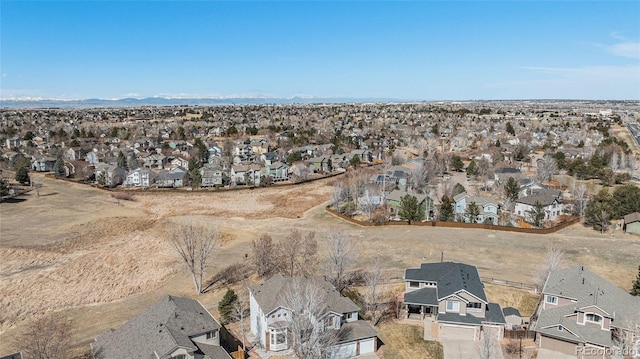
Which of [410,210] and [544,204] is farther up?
[544,204]

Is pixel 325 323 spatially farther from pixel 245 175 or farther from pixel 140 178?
pixel 140 178

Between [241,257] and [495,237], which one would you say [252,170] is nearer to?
[241,257]

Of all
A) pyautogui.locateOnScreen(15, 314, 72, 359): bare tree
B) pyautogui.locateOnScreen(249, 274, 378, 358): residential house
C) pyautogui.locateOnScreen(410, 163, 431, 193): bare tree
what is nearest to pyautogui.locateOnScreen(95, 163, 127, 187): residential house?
pyautogui.locateOnScreen(410, 163, 431, 193): bare tree

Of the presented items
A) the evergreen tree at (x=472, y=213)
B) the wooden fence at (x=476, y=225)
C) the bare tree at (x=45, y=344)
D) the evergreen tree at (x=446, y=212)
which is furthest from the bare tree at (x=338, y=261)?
the evergreen tree at (x=472, y=213)

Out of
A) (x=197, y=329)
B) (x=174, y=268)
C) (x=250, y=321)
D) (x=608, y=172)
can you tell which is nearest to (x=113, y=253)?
(x=174, y=268)

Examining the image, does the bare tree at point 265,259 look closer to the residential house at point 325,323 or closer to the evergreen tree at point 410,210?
the residential house at point 325,323

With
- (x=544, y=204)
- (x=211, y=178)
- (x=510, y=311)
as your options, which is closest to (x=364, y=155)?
(x=211, y=178)
